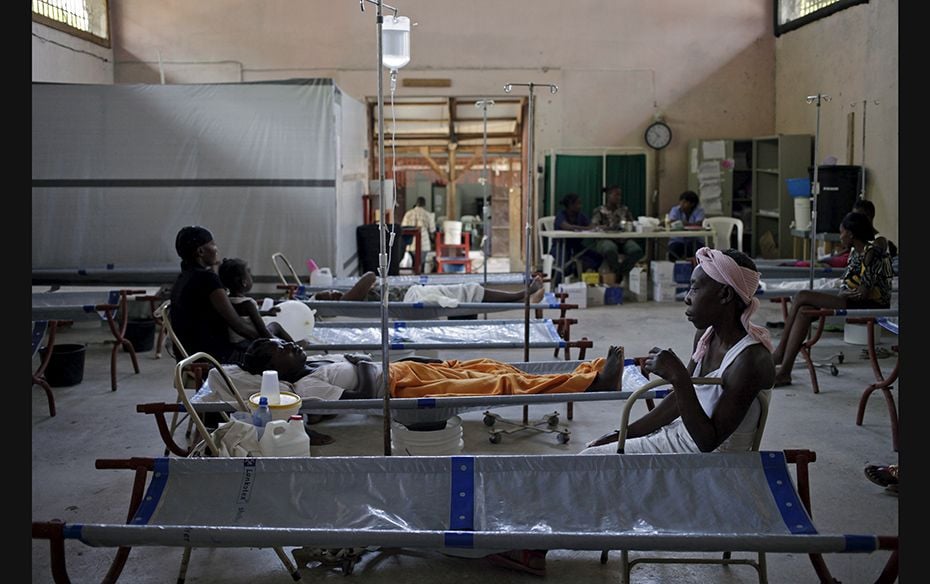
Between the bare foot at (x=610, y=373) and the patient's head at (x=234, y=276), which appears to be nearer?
the bare foot at (x=610, y=373)

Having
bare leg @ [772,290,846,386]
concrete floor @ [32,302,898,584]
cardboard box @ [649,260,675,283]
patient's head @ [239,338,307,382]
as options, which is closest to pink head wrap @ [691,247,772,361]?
concrete floor @ [32,302,898,584]

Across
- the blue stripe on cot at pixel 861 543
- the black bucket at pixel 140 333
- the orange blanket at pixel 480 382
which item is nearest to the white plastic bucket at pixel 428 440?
the orange blanket at pixel 480 382

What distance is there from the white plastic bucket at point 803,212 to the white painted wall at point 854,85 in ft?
1.88

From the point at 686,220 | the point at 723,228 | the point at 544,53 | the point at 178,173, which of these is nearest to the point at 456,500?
the point at 178,173

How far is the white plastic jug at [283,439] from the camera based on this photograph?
2.97 metres

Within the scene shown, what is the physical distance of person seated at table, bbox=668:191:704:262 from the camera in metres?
9.38

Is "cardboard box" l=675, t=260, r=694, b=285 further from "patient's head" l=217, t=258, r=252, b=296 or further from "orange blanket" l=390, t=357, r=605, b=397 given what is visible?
"patient's head" l=217, t=258, r=252, b=296

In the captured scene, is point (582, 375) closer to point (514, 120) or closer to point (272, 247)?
point (272, 247)

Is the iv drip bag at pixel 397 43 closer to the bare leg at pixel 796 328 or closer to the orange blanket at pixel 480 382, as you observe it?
the orange blanket at pixel 480 382

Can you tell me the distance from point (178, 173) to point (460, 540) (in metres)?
6.45

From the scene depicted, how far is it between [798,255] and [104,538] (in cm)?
854

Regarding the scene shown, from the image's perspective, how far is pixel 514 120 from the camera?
12648mm

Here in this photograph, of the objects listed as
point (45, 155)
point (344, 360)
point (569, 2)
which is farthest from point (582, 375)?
point (569, 2)

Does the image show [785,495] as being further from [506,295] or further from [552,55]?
[552,55]
